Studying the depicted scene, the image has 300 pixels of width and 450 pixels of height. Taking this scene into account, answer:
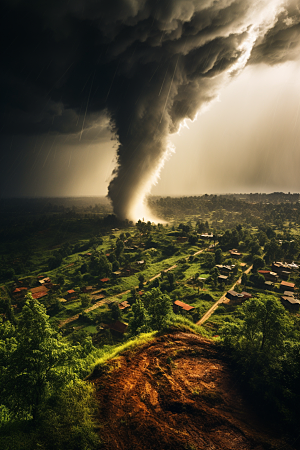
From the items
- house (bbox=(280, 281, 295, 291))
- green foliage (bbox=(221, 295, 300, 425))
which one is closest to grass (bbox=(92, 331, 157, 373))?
green foliage (bbox=(221, 295, 300, 425))

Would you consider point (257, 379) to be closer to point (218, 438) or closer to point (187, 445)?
point (218, 438)

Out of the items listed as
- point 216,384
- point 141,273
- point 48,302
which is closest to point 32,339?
point 216,384

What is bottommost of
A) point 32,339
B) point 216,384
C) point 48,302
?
point 48,302

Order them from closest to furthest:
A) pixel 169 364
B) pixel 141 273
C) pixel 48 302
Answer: pixel 169 364
pixel 48 302
pixel 141 273

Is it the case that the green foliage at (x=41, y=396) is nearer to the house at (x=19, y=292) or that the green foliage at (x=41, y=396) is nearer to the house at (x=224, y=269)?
the house at (x=19, y=292)

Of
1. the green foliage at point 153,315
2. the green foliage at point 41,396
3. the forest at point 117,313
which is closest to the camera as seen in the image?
the green foliage at point 41,396

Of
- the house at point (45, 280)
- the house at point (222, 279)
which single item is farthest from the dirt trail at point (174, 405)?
the house at point (45, 280)
